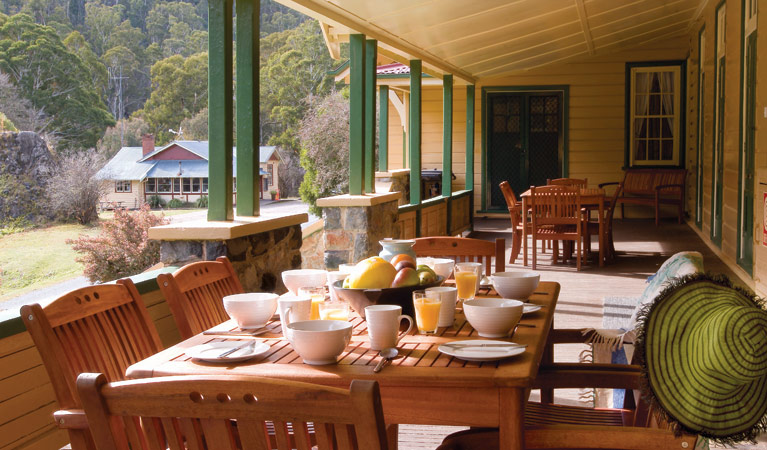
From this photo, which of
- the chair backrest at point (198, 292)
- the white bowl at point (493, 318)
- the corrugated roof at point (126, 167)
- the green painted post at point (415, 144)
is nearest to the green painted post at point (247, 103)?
the chair backrest at point (198, 292)

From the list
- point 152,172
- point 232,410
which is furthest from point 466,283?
point 152,172

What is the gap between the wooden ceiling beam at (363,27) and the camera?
5371 millimetres

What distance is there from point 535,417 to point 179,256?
212 centimetres

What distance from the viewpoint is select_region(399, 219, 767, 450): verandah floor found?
11.9ft

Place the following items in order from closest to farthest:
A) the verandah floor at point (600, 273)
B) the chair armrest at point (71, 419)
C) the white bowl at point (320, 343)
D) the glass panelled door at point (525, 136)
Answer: the chair armrest at point (71, 419) < the white bowl at point (320, 343) < the verandah floor at point (600, 273) < the glass panelled door at point (525, 136)

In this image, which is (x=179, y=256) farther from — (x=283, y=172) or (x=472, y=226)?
(x=283, y=172)

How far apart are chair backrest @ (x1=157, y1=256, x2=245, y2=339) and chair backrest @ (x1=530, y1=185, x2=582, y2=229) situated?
5.60 m

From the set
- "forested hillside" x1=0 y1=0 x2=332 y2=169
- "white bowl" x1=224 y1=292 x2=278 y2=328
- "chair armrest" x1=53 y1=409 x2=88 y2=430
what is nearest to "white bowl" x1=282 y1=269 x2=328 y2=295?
"white bowl" x1=224 y1=292 x2=278 y2=328

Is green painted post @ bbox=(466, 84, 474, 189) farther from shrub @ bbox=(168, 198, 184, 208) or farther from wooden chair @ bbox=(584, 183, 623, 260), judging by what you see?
shrub @ bbox=(168, 198, 184, 208)

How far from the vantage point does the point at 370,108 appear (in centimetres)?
721

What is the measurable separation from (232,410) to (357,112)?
5.48m

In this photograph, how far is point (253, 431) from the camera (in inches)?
47.8

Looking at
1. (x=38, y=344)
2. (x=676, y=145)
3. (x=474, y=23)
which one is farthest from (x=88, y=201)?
(x=676, y=145)

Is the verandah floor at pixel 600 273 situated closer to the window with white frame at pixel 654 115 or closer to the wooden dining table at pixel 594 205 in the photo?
the wooden dining table at pixel 594 205
